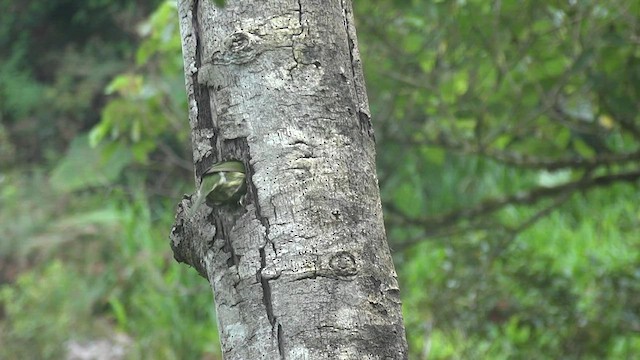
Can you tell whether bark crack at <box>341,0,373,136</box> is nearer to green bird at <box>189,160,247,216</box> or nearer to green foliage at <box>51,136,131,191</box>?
green bird at <box>189,160,247,216</box>

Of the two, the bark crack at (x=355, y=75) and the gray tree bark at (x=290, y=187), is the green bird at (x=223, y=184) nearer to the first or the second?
the gray tree bark at (x=290, y=187)

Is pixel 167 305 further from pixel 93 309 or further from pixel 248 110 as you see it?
pixel 248 110

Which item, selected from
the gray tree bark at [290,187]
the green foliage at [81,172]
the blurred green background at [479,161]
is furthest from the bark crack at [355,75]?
the green foliage at [81,172]

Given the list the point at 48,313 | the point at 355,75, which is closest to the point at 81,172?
the point at 48,313

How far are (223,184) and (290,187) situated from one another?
0.23 feet

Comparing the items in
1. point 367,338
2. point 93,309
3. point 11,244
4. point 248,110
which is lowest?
point 367,338

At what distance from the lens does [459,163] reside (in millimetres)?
4395

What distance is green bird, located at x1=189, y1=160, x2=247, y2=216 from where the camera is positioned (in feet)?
3.25

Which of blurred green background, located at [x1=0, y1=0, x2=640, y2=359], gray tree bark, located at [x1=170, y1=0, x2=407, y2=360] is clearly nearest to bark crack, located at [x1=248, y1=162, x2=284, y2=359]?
gray tree bark, located at [x1=170, y1=0, x2=407, y2=360]

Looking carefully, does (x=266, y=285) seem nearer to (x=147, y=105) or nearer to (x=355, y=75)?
(x=355, y=75)

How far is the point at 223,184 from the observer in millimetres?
991

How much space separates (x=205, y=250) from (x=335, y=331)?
0.18m

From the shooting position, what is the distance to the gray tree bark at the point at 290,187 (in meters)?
0.96

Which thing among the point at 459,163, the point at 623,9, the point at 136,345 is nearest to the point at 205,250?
the point at 623,9
